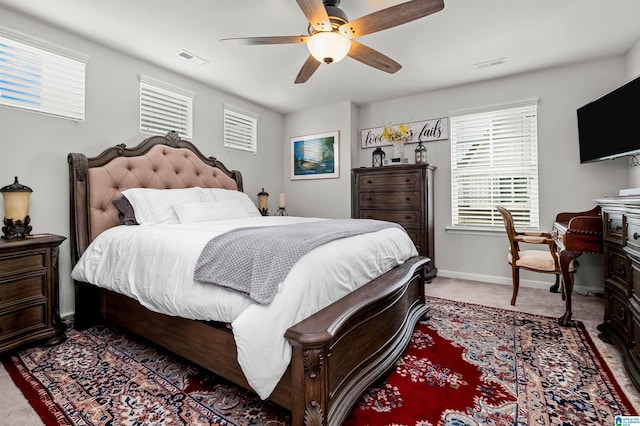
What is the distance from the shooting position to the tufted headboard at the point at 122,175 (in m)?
2.66

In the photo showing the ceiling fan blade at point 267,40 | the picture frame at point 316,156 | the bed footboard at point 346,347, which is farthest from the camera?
the picture frame at point 316,156

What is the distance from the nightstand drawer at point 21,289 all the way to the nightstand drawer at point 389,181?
344cm

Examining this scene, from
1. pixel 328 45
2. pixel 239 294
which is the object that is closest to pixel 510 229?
pixel 328 45

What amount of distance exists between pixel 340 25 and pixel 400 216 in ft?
8.17

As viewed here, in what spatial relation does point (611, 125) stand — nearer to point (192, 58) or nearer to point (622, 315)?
point (622, 315)

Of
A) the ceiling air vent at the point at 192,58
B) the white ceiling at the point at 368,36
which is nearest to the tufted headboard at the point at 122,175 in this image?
the ceiling air vent at the point at 192,58

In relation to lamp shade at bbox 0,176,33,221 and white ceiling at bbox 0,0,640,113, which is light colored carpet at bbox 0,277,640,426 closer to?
lamp shade at bbox 0,176,33,221

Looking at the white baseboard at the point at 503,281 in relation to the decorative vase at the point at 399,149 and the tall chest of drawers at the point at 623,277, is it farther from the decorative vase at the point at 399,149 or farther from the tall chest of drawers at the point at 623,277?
the decorative vase at the point at 399,149

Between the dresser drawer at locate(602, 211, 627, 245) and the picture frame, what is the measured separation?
3.14 m

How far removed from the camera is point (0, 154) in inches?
92.5

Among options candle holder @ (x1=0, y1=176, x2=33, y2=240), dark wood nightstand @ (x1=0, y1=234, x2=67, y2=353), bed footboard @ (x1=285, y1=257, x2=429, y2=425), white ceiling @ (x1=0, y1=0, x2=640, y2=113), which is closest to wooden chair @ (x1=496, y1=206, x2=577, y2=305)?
bed footboard @ (x1=285, y1=257, x2=429, y2=425)

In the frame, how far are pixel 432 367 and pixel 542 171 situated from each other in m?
2.97

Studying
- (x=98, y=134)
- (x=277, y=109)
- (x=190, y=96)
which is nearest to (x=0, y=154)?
(x=98, y=134)

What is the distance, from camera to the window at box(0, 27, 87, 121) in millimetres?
2391
